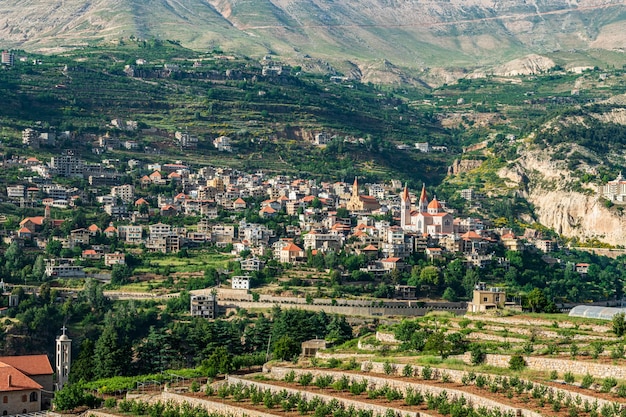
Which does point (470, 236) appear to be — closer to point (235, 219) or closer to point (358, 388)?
point (235, 219)

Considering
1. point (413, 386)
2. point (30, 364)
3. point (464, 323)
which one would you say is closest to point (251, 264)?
point (30, 364)

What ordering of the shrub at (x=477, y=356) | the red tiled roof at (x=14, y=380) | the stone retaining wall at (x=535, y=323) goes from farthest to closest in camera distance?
the red tiled roof at (x=14, y=380) → the stone retaining wall at (x=535, y=323) → the shrub at (x=477, y=356)

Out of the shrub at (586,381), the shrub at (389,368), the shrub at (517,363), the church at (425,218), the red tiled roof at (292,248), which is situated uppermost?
the church at (425,218)

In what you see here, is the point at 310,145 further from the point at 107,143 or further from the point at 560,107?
the point at 560,107

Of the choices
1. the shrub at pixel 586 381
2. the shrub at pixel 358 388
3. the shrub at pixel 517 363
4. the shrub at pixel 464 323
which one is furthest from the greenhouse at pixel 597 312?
the shrub at pixel 586 381

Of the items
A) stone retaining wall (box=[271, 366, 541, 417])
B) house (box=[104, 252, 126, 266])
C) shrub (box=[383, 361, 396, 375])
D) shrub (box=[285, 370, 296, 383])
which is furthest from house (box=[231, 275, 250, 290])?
shrub (box=[383, 361, 396, 375])

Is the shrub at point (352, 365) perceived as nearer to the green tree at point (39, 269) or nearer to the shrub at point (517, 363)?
the shrub at point (517, 363)

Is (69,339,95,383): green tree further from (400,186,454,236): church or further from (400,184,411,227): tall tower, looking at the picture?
(400,184,411,227): tall tower
